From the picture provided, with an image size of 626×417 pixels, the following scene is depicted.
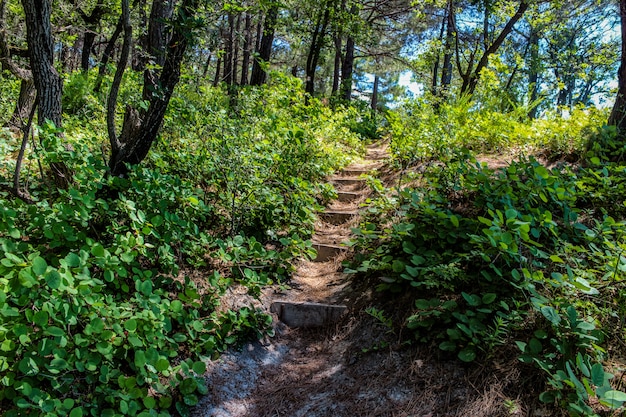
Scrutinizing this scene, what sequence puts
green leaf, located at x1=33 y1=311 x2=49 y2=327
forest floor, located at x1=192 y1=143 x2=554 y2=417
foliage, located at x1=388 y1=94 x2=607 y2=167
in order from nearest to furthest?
green leaf, located at x1=33 y1=311 x2=49 y2=327, forest floor, located at x1=192 y1=143 x2=554 y2=417, foliage, located at x1=388 y1=94 x2=607 y2=167

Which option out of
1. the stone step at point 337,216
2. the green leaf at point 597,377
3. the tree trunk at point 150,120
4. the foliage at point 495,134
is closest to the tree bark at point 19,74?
the tree trunk at point 150,120

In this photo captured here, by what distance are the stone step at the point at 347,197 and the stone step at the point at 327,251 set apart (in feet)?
4.68

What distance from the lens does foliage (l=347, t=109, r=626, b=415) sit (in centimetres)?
193

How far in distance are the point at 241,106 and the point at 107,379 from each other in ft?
15.8

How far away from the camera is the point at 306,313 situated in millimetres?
3252

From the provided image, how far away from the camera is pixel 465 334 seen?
2.28m

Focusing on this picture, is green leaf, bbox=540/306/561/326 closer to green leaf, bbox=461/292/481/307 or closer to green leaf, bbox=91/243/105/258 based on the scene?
green leaf, bbox=461/292/481/307

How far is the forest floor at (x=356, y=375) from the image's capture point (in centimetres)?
205

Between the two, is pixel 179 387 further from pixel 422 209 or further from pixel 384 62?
pixel 384 62

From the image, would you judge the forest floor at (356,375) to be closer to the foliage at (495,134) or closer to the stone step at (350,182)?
the foliage at (495,134)

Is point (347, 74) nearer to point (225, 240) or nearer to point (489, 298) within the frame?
point (225, 240)

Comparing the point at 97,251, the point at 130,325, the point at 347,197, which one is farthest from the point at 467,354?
the point at 347,197

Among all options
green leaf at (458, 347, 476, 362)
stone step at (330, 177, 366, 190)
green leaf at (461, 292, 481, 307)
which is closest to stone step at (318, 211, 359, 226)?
stone step at (330, 177, 366, 190)

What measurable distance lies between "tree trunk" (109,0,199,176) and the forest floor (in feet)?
5.19
